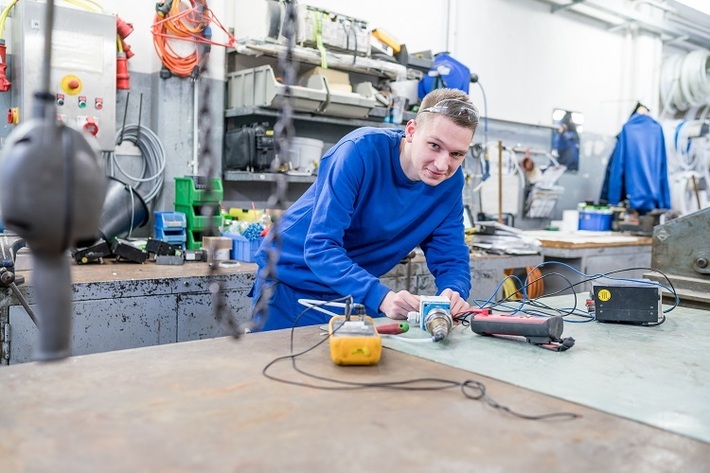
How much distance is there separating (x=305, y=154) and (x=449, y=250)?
6.40 ft

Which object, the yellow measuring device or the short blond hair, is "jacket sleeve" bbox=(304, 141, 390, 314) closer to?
the short blond hair

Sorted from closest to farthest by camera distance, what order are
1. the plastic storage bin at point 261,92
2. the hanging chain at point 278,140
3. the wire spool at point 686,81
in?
1. the hanging chain at point 278,140
2. the plastic storage bin at point 261,92
3. the wire spool at point 686,81

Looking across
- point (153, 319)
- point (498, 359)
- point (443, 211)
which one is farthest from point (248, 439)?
point (153, 319)

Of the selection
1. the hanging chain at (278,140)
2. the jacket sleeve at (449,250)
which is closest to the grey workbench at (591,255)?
the jacket sleeve at (449,250)

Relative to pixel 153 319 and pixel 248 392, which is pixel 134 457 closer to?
pixel 248 392

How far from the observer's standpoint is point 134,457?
0.77 meters

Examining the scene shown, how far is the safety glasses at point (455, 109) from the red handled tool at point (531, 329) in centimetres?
54

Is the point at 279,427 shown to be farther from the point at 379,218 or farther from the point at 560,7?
the point at 560,7

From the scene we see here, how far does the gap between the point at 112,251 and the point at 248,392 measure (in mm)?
1913

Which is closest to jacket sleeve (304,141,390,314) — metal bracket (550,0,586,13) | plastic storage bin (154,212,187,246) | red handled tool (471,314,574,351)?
red handled tool (471,314,574,351)

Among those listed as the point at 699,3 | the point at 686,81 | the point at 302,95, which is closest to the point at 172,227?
the point at 302,95

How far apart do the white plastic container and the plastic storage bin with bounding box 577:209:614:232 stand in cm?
264

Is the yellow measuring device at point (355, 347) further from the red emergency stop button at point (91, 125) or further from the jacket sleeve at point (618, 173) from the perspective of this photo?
the jacket sleeve at point (618, 173)

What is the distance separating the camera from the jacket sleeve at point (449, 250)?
6.48 ft
